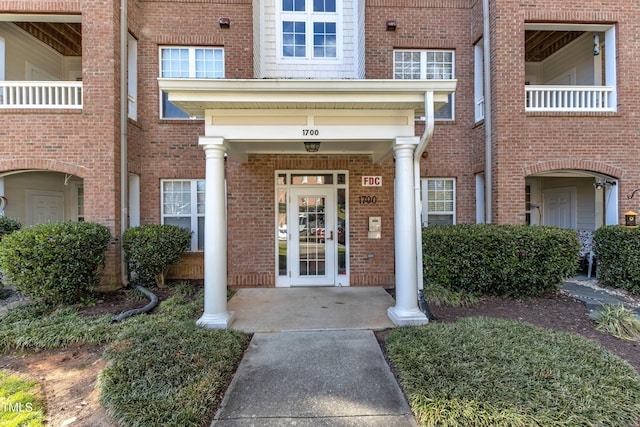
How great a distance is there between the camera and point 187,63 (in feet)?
24.9

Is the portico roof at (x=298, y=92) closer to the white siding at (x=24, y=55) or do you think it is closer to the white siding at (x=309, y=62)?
the white siding at (x=309, y=62)

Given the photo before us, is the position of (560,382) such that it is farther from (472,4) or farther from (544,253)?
(472,4)

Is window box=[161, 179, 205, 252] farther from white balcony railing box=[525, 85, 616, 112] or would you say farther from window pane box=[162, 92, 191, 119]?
white balcony railing box=[525, 85, 616, 112]

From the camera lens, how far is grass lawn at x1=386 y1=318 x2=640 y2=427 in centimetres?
264

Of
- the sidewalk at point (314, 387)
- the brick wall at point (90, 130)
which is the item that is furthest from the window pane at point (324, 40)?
the sidewalk at point (314, 387)

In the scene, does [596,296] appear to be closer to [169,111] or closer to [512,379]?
[512,379]

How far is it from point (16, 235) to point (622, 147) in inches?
474

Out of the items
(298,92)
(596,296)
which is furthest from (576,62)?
(298,92)

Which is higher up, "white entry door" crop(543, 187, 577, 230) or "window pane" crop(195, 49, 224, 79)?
"window pane" crop(195, 49, 224, 79)

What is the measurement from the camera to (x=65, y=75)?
30.3 ft

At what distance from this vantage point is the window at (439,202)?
7.83m

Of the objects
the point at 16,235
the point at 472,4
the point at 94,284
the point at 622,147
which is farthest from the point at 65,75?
the point at 622,147

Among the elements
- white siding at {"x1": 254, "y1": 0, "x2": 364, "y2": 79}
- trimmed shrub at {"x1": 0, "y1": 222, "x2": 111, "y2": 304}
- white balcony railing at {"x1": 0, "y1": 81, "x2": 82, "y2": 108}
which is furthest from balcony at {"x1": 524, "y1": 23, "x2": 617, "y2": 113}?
white balcony railing at {"x1": 0, "y1": 81, "x2": 82, "y2": 108}

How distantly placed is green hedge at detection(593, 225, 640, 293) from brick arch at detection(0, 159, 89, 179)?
10.9 metres
